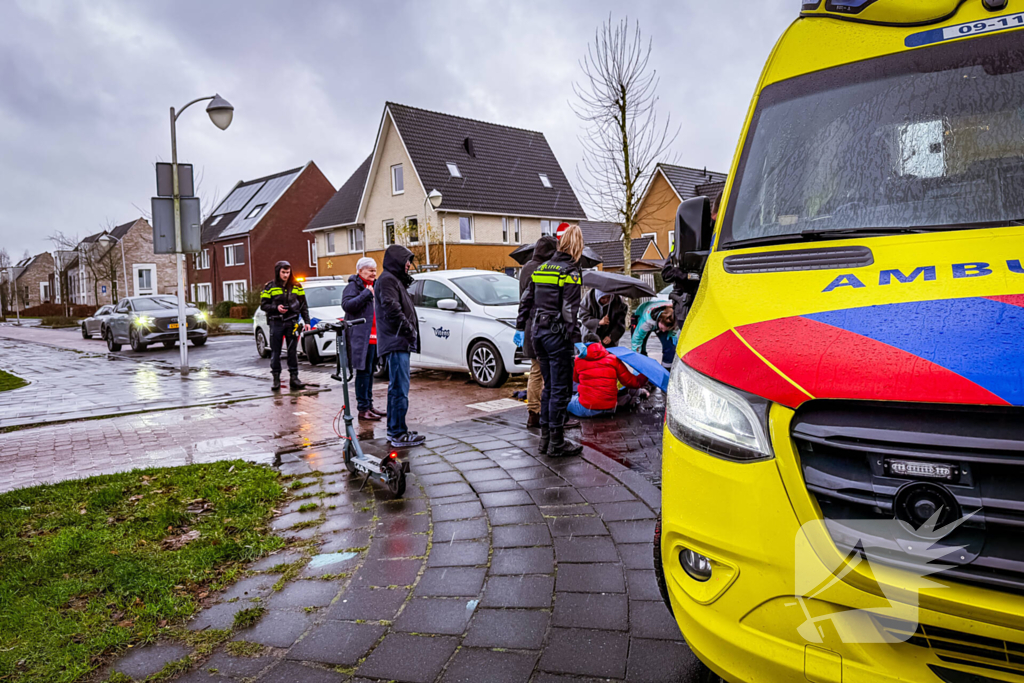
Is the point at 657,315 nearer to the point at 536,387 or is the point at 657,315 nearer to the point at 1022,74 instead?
the point at 536,387

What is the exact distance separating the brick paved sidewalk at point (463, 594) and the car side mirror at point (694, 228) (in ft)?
5.24

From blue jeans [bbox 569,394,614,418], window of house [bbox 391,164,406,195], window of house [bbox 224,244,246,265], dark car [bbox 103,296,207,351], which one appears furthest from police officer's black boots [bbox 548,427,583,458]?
window of house [bbox 224,244,246,265]

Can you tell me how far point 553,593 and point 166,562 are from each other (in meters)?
2.18

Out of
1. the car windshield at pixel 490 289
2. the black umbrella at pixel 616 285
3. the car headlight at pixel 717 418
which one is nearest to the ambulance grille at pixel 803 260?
the car headlight at pixel 717 418

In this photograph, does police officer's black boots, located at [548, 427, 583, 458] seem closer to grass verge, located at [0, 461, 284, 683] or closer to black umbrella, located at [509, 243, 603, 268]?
grass verge, located at [0, 461, 284, 683]

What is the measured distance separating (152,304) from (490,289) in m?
15.0

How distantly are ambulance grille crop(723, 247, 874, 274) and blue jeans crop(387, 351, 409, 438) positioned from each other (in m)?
4.09

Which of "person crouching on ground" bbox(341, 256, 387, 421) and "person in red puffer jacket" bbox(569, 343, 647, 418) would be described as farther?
"person crouching on ground" bbox(341, 256, 387, 421)

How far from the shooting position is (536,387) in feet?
22.8

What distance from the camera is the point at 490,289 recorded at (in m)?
10.7

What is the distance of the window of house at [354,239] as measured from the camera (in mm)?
40156

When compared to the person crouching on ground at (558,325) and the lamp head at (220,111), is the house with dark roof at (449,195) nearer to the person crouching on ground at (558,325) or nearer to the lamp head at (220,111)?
the lamp head at (220,111)

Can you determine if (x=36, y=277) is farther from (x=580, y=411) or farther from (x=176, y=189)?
(x=580, y=411)

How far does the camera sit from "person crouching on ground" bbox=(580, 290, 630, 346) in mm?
8820
